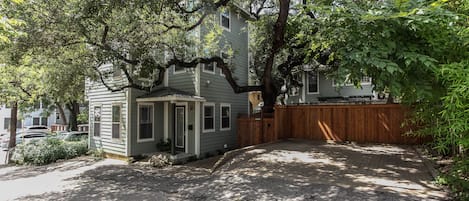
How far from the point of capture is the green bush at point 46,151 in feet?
38.9

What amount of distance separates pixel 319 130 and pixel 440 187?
23.9 feet

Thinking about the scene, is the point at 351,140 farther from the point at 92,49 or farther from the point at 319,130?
Result: the point at 92,49

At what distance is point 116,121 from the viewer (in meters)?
12.2

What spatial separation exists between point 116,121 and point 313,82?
12.9 m

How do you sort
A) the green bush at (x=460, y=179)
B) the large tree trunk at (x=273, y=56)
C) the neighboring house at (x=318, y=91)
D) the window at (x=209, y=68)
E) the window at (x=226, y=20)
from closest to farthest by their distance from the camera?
the green bush at (x=460, y=179) → the large tree trunk at (x=273, y=56) → the window at (x=209, y=68) → the window at (x=226, y=20) → the neighboring house at (x=318, y=91)

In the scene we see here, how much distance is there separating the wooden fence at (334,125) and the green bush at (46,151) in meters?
7.96

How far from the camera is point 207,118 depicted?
42.6 feet

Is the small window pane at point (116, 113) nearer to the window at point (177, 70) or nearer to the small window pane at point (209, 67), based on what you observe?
the window at point (177, 70)

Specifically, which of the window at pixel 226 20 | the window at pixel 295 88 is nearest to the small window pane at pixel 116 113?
the window at pixel 226 20

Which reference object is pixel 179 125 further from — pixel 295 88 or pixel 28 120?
pixel 28 120

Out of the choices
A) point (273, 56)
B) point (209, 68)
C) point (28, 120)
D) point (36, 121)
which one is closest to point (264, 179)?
point (273, 56)

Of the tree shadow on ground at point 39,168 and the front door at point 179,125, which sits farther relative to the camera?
the front door at point 179,125

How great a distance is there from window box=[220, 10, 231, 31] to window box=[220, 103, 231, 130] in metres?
3.98

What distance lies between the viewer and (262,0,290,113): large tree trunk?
9.55 meters
